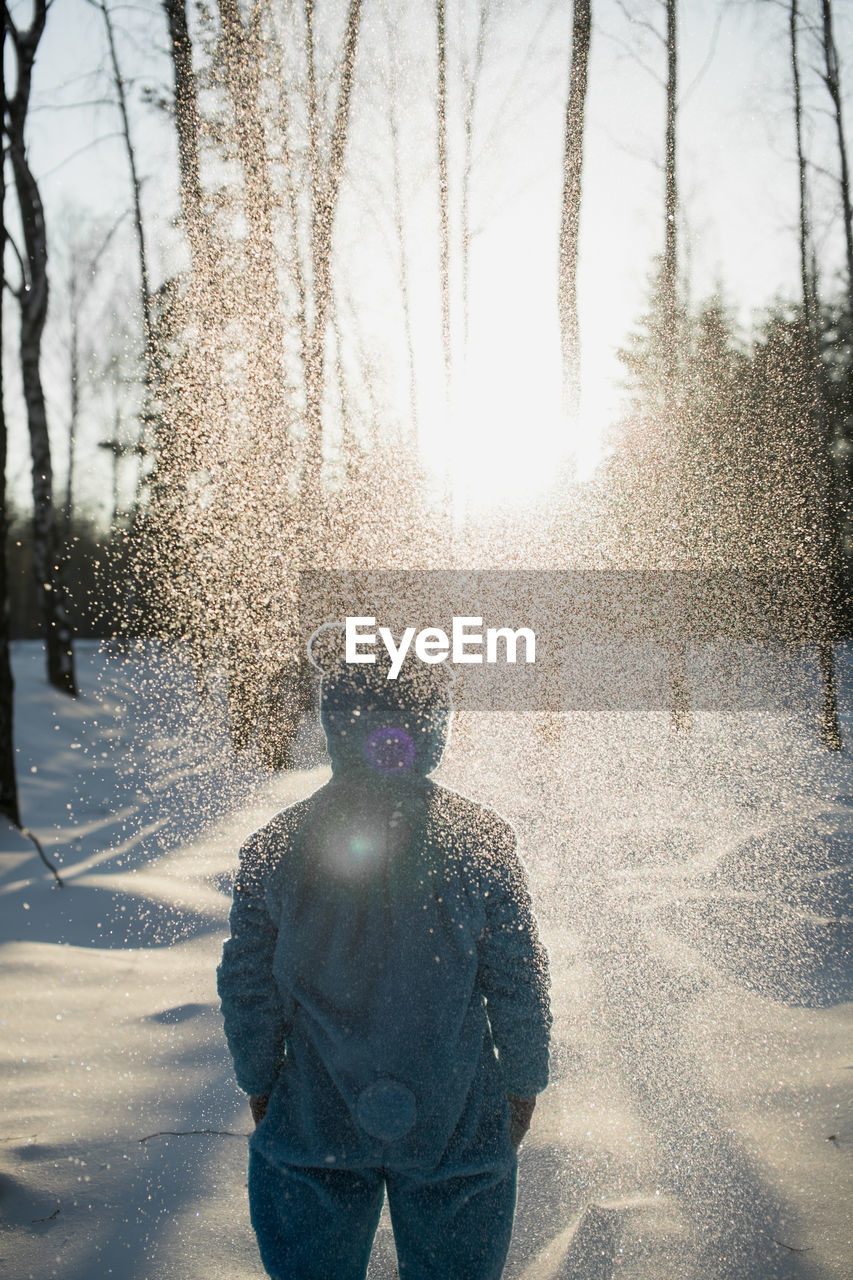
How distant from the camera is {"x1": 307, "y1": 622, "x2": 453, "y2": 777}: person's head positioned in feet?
4.40

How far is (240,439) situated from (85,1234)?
296 inches

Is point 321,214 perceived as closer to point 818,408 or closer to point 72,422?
point 818,408

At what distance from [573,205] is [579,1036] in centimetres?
774

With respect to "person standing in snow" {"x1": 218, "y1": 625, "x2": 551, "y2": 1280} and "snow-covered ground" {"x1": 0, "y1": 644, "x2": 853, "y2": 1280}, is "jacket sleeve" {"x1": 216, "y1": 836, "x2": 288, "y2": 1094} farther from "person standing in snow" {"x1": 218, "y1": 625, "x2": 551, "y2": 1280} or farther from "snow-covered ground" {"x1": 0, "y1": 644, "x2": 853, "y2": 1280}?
"snow-covered ground" {"x1": 0, "y1": 644, "x2": 853, "y2": 1280}

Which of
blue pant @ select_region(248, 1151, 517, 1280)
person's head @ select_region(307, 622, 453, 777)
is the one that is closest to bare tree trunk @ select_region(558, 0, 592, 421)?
person's head @ select_region(307, 622, 453, 777)

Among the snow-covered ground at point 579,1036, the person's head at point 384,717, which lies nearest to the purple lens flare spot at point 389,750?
the person's head at point 384,717

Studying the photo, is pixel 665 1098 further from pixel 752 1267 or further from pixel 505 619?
pixel 505 619

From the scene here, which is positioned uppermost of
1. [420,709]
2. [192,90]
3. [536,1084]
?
[192,90]

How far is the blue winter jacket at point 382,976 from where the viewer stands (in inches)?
49.8

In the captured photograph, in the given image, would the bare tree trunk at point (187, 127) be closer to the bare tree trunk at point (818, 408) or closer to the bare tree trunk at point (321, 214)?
the bare tree trunk at point (321, 214)

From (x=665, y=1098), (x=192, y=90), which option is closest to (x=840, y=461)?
(x=192, y=90)

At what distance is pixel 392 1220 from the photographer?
127 cm

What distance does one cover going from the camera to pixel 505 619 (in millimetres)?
9562

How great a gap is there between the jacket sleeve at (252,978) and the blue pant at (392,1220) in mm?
179
